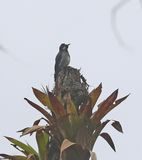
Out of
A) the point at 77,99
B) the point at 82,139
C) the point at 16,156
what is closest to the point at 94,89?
the point at 77,99

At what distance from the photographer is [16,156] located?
7.46 m

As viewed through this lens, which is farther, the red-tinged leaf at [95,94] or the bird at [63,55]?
the bird at [63,55]

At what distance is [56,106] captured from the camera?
7312mm

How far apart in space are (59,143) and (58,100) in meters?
0.57

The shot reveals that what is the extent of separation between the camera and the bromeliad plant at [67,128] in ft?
23.8

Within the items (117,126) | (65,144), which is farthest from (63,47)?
(65,144)

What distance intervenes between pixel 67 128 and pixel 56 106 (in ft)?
1.04

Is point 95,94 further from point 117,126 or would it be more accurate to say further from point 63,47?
point 63,47

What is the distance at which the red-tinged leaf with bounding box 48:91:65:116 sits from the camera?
7.29 metres

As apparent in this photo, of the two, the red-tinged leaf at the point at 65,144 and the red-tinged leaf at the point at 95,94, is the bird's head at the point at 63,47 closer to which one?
the red-tinged leaf at the point at 95,94

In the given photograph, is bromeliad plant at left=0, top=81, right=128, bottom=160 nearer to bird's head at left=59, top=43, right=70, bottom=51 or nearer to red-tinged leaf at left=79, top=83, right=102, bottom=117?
Result: red-tinged leaf at left=79, top=83, right=102, bottom=117

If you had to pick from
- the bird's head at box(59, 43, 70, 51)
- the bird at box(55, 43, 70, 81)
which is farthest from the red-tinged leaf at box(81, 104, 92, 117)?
the bird's head at box(59, 43, 70, 51)

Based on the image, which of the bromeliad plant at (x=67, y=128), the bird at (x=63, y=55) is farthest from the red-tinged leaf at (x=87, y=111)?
the bird at (x=63, y=55)

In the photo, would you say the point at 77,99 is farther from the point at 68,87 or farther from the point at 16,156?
the point at 16,156
